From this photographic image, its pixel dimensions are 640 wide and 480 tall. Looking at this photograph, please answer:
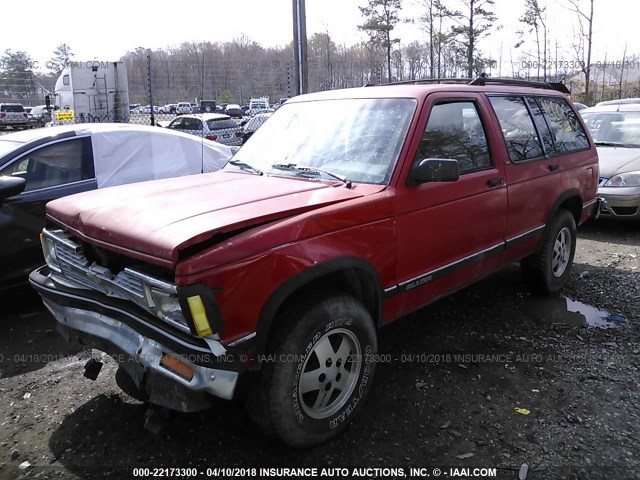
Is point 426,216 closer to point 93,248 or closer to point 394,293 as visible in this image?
point 394,293

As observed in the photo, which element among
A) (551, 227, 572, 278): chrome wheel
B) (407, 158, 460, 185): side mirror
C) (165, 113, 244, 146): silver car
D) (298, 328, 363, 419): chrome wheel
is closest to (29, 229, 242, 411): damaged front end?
(298, 328, 363, 419): chrome wheel

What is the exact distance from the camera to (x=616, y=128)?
843 centimetres

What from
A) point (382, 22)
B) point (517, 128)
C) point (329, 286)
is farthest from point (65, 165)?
point (382, 22)

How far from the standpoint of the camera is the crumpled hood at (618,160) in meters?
7.29

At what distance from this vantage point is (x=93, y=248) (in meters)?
2.84

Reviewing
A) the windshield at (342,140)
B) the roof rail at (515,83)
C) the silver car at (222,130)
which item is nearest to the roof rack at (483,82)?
the roof rail at (515,83)

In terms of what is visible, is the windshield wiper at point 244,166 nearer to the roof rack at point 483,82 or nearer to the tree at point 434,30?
the roof rack at point 483,82

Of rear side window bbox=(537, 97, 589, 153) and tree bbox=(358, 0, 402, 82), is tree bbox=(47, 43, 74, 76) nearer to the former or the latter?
tree bbox=(358, 0, 402, 82)

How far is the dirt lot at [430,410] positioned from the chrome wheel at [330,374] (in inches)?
9.4

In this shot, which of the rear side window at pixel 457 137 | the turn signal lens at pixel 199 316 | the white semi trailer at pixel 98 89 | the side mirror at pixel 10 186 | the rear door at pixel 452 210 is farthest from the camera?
the white semi trailer at pixel 98 89

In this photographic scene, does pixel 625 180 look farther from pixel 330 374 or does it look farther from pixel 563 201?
pixel 330 374

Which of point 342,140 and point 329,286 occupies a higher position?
point 342,140

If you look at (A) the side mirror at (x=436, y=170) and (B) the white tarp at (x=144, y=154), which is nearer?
(A) the side mirror at (x=436, y=170)

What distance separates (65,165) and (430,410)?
4.23 meters
